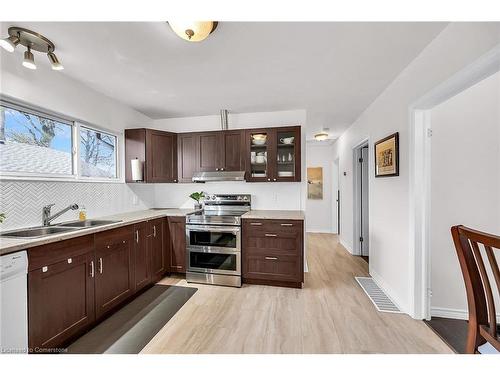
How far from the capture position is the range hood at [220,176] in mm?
3229

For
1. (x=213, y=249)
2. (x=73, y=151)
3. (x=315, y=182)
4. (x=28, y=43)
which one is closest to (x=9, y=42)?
(x=28, y=43)

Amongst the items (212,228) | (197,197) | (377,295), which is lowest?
(377,295)

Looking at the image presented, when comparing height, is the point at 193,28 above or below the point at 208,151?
above

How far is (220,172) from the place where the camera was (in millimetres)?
3318

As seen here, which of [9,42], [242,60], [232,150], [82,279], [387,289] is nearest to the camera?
[9,42]

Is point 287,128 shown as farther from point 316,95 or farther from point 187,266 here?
point 187,266

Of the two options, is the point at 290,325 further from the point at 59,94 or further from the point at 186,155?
the point at 59,94

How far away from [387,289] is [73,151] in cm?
409

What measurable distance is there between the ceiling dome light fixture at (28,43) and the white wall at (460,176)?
3541mm

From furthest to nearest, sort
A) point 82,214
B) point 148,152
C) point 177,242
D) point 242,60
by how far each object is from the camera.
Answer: point 148,152 < point 177,242 < point 82,214 < point 242,60

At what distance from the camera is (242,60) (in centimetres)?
201

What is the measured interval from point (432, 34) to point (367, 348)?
251cm

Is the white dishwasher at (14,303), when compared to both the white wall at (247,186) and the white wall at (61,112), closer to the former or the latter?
the white wall at (61,112)

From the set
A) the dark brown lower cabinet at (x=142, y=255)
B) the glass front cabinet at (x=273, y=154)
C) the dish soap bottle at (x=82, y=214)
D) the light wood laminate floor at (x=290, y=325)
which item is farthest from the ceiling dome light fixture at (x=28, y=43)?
the light wood laminate floor at (x=290, y=325)
